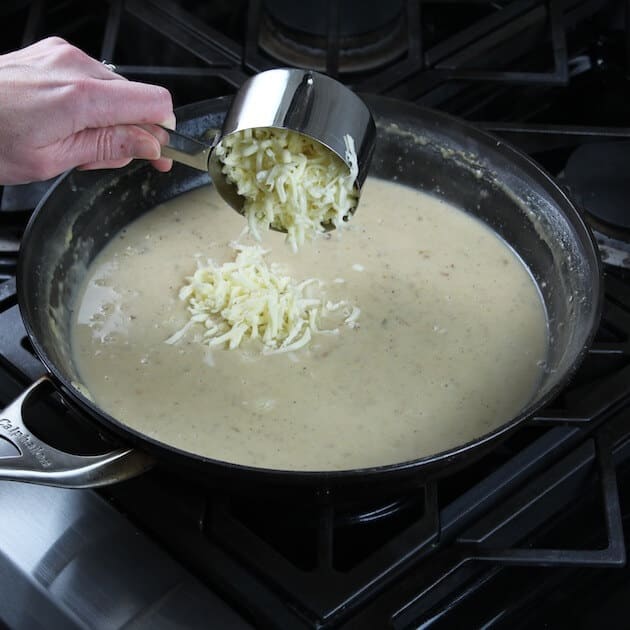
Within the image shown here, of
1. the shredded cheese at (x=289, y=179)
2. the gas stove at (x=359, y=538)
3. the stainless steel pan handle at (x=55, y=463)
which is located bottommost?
the gas stove at (x=359, y=538)

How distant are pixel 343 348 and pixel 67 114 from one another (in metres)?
0.54

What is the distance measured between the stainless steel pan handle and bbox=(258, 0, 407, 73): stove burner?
3.47ft

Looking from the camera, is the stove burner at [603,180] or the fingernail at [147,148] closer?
the fingernail at [147,148]

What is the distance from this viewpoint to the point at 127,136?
126cm

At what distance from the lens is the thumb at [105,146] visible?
124 cm

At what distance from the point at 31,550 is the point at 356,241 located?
30.7 inches

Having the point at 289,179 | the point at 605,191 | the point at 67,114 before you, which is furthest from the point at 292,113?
the point at 605,191

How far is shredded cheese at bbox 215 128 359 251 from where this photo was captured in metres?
1.39

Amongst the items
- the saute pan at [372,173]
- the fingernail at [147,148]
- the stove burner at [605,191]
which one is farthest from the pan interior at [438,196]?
the fingernail at [147,148]

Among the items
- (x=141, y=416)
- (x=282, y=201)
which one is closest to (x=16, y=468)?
(x=141, y=416)

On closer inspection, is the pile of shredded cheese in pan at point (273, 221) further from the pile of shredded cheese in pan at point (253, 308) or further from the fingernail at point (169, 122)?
the fingernail at point (169, 122)

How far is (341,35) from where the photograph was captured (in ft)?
6.32

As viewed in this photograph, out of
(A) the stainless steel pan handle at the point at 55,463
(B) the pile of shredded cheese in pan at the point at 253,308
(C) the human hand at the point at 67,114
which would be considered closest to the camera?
(A) the stainless steel pan handle at the point at 55,463

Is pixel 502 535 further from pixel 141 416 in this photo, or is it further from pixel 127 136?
pixel 127 136
